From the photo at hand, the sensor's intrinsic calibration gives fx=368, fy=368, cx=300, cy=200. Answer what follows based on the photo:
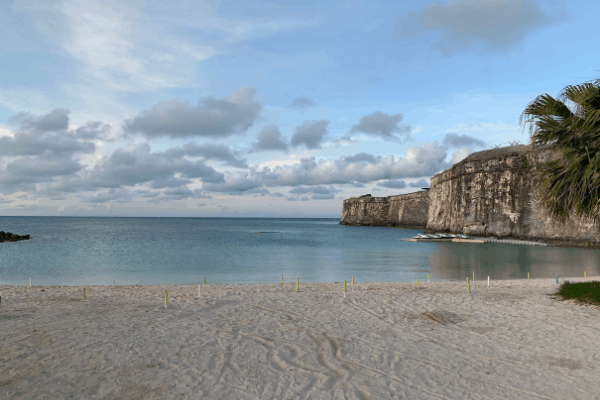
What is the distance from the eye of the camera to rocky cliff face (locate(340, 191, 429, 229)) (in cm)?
11312

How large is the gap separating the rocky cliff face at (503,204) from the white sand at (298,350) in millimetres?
50910

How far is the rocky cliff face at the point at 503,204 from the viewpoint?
54.9m

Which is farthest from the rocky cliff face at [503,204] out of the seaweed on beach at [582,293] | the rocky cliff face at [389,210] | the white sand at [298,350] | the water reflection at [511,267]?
the white sand at [298,350]

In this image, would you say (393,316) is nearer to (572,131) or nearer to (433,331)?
(433,331)

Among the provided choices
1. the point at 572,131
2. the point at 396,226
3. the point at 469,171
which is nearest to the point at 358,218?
the point at 396,226

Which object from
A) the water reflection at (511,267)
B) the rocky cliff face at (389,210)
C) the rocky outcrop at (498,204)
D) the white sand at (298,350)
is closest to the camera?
the white sand at (298,350)

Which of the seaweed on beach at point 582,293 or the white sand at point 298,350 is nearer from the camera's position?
the white sand at point 298,350

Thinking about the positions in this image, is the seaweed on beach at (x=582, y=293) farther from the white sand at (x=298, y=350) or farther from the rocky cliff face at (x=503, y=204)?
the rocky cliff face at (x=503, y=204)

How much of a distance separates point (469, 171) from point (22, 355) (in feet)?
236

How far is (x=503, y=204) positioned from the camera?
206ft

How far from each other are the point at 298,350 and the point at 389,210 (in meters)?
129

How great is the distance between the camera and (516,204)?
6144 cm

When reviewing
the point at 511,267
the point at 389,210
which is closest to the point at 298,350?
the point at 511,267

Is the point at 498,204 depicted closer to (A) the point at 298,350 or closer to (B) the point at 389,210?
(A) the point at 298,350
